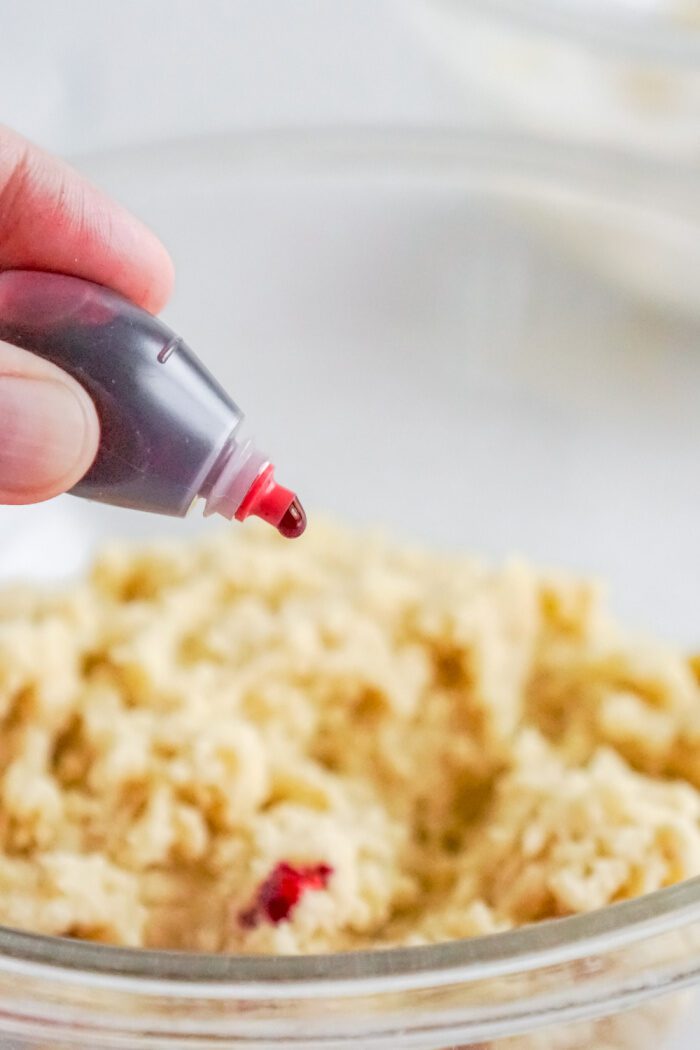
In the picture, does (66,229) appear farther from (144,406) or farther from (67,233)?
(144,406)

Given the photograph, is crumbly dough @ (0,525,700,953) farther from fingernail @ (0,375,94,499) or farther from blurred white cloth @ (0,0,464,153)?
blurred white cloth @ (0,0,464,153)

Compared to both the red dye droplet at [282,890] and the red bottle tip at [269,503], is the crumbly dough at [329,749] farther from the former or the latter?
the red bottle tip at [269,503]

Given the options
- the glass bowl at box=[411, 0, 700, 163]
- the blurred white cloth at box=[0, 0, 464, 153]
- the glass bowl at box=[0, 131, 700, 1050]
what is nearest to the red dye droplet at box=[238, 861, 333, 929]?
the glass bowl at box=[0, 131, 700, 1050]

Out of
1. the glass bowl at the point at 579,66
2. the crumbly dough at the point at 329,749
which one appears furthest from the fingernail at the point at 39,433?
the glass bowl at the point at 579,66

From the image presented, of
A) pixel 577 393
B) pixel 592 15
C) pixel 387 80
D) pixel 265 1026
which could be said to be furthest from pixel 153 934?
pixel 387 80

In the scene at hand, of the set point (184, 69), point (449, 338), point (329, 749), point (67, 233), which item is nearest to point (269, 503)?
point (67, 233)

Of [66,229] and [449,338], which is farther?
[449,338]
